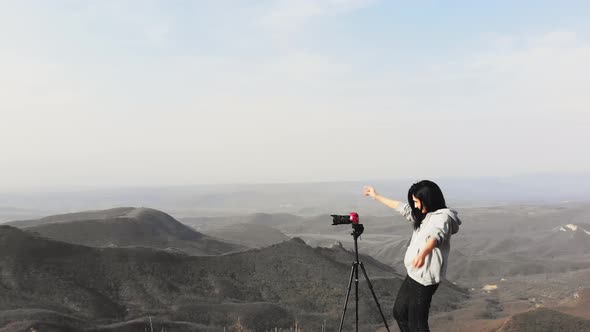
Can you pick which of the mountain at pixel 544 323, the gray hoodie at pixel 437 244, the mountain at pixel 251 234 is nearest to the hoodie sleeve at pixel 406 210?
the gray hoodie at pixel 437 244

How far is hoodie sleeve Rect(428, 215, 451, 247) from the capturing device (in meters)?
5.17

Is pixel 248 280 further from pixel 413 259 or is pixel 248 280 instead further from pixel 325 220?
pixel 325 220

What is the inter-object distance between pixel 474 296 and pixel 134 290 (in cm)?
2657

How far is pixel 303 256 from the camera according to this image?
38.8 meters

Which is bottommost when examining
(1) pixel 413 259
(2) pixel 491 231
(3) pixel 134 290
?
(2) pixel 491 231

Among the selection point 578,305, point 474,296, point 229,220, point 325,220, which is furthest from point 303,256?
point 229,220

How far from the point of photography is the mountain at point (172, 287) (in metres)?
26.2

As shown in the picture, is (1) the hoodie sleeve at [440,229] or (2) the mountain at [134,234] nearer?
(1) the hoodie sleeve at [440,229]

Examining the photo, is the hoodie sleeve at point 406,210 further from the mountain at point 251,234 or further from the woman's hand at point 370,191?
the mountain at point 251,234

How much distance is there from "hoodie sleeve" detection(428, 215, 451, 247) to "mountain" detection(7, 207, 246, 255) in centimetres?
4703

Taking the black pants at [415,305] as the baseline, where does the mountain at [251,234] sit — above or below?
below

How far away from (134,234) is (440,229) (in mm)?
60503

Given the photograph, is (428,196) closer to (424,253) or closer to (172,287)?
(424,253)

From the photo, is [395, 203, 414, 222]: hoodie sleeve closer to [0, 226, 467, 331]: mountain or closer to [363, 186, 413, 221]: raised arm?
[363, 186, 413, 221]: raised arm
